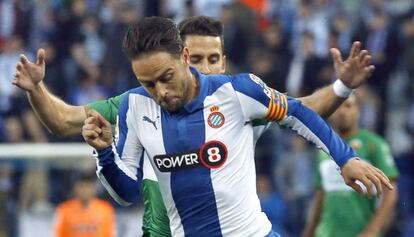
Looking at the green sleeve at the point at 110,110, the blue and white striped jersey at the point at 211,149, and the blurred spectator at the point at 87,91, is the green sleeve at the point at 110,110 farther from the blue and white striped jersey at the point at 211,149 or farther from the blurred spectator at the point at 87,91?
the blurred spectator at the point at 87,91

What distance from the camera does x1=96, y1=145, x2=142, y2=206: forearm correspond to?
22.2 feet

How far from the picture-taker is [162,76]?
659 centimetres

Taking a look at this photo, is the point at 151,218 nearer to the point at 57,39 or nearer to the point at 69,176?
the point at 69,176

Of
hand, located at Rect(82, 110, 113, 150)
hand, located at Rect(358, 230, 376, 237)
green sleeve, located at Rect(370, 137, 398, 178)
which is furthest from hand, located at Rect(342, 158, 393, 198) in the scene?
green sleeve, located at Rect(370, 137, 398, 178)

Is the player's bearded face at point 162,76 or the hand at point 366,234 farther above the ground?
the player's bearded face at point 162,76

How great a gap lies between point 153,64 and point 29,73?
111cm

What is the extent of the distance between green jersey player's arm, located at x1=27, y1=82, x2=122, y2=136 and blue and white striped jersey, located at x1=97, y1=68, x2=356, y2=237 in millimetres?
821

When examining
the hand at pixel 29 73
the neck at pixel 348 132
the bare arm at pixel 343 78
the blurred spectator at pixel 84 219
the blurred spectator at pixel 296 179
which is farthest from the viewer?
the blurred spectator at pixel 296 179

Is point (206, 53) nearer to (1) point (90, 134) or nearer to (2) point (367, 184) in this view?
(1) point (90, 134)

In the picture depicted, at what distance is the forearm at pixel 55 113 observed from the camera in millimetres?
7584

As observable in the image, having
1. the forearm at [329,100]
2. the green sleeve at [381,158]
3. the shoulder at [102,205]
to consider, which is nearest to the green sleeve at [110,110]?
the forearm at [329,100]

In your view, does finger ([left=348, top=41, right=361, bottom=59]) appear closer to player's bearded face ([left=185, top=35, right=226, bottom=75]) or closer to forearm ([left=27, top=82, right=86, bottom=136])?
player's bearded face ([left=185, top=35, right=226, bottom=75])

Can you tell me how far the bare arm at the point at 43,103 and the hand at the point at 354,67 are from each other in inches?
66.8

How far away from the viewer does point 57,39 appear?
18.8 m
